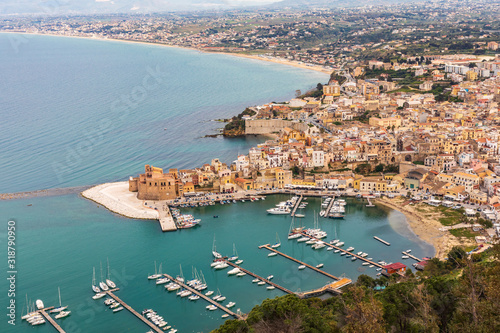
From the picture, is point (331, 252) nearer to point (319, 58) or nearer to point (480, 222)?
point (480, 222)

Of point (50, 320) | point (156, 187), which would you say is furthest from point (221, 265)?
point (156, 187)

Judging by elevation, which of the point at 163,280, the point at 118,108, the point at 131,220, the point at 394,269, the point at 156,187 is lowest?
the point at 163,280

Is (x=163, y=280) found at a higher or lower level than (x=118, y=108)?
lower

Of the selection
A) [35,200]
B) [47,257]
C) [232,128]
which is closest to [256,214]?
[47,257]

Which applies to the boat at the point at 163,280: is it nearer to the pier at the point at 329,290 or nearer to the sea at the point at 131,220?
the sea at the point at 131,220

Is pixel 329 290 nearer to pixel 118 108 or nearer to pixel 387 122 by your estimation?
pixel 387 122

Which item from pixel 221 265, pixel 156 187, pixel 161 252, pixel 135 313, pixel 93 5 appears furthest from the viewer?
pixel 93 5
